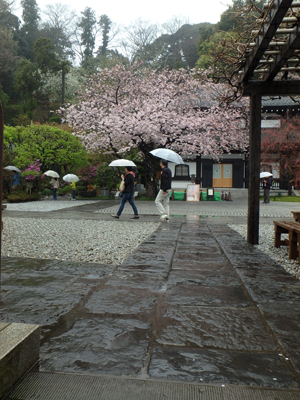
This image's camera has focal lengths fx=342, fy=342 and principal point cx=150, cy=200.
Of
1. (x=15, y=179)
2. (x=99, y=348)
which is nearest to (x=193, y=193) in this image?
(x=15, y=179)

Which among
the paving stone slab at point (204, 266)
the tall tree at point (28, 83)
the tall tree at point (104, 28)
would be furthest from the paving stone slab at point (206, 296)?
the tall tree at point (104, 28)

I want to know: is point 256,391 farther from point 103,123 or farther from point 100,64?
point 100,64

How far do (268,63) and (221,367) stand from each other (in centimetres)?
485

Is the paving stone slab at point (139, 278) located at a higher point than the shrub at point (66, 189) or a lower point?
lower

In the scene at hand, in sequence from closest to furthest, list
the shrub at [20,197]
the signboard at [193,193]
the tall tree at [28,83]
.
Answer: the shrub at [20,197] → the signboard at [193,193] → the tall tree at [28,83]

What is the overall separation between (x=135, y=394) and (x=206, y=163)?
89.6 feet

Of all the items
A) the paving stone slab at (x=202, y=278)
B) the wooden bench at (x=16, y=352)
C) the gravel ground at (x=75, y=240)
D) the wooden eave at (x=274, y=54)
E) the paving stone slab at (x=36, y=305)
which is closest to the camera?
the wooden bench at (x=16, y=352)

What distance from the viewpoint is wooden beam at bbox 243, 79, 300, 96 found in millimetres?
5680

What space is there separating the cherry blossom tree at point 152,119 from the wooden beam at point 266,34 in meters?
14.3

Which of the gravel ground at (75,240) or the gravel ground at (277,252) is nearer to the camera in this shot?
the gravel ground at (277,252)

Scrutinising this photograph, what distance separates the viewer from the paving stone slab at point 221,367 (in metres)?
1.80

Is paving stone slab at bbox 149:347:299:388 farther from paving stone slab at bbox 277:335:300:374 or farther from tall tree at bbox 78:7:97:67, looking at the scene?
tall tree at bbox 78:7:97:67

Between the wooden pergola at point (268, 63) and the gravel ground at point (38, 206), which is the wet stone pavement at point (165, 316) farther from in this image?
the gravel ground at point (38, 206)

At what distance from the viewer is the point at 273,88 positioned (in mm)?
5824
